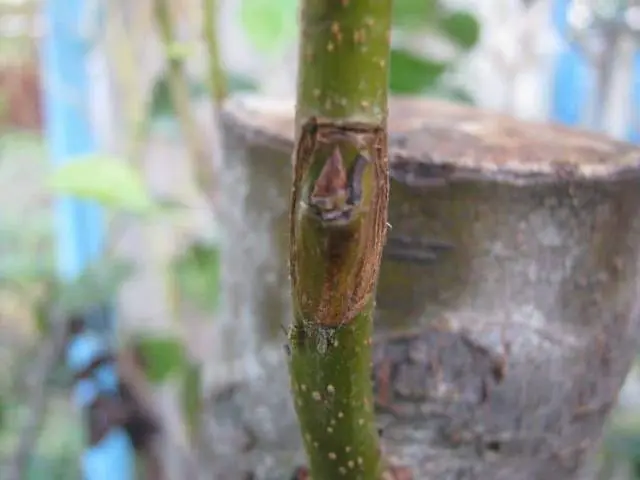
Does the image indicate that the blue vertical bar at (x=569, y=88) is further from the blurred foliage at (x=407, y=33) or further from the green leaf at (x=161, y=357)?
the green leaf at (x=161, y=357)

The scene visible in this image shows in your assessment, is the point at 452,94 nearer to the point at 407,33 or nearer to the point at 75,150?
the point at 407,33

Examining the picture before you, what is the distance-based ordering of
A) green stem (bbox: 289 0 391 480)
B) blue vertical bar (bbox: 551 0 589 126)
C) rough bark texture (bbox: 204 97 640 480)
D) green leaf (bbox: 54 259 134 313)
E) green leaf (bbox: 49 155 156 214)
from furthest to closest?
1. blue vertical bar (bbox: 551 0 589 126)
2. green leaf (bbox: 54 259 134 313)
3. green leaf (bbox: 49 155 156 214)
4. rough bark texture (bbox: 204 97 640 480)
5. green stem (bbox: 289 0 391 480)

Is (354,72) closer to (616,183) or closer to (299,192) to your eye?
(299,192)

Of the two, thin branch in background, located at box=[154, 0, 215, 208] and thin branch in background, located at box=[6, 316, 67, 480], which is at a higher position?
thin branch in background, located at box=[154, 0, 215, 208]

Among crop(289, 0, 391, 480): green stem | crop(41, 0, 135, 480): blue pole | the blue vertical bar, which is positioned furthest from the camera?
the blue vertical bar

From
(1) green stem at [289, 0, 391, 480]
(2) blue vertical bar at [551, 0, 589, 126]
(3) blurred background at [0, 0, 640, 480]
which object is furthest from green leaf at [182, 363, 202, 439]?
(2) blue vertical bar at [551, 0, 589, 126]

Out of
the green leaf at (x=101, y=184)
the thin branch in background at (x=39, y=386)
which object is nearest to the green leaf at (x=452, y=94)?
the green leaf at (x=101, y=184)

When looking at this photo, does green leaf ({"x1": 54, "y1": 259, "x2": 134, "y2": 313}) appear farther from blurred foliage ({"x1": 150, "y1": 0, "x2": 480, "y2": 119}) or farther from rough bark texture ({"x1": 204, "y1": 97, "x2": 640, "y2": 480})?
rough bark texture ({"x1": 204, "y1": 97, "x2": 640, "y2": 480})

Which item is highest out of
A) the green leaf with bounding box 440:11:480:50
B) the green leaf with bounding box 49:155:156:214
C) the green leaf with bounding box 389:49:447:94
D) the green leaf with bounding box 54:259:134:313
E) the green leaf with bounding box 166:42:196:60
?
the green leaf with bounding box 440:11:480:50
